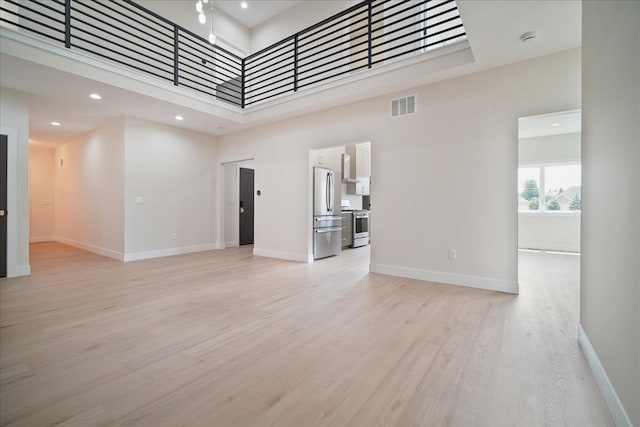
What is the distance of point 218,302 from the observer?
3287 millimetres

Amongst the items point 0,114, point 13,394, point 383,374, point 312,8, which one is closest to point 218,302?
point 13,394

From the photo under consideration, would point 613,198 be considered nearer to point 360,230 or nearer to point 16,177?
point 360,230

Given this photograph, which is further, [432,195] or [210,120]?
[210,120]

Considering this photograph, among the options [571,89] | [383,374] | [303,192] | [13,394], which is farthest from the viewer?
[303,192]

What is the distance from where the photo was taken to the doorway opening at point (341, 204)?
5.74 meters

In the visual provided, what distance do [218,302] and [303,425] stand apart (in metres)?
2.15

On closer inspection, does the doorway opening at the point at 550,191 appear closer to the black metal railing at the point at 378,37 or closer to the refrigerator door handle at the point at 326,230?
the black metal railing at the point at 378,37

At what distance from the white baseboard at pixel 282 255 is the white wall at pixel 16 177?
149 inches

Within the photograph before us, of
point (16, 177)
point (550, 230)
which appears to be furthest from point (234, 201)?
point (550, 230)

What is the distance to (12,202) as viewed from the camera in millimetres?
4461

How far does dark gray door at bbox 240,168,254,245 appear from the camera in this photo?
7.93 m

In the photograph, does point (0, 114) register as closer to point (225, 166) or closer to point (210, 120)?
point (210, 120)

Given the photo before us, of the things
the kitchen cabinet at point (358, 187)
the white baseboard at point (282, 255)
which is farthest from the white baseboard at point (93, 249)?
the kitchen cabinet at point (358, 187)

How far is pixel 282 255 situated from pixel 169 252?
8.52ft
